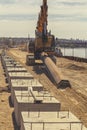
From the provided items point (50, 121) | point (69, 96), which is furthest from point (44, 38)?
point (50, 121)

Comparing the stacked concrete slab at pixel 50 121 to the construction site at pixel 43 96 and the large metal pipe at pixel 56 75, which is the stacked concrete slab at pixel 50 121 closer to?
the construction site at pixel 43 96

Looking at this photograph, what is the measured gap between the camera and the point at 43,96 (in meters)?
22.4

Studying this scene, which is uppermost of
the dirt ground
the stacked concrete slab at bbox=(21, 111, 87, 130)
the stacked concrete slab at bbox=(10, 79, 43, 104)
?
the stacked concrete slab at bbox=(21, 111, 87, 130)

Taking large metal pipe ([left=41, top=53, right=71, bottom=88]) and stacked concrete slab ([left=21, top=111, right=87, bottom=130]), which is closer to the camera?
stacked concrete slab ([left=21, top=111, right=87, bottom=130])

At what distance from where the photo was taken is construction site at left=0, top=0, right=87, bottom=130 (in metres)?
17.2

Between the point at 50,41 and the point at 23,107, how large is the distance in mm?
29359

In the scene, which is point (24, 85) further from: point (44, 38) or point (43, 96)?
point (44, 38)

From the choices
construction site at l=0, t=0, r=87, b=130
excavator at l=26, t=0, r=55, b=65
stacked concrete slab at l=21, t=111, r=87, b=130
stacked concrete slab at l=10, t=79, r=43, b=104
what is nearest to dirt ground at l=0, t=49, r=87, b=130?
construction site at l=0, t=0, r=87, b=130

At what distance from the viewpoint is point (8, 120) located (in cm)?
2133

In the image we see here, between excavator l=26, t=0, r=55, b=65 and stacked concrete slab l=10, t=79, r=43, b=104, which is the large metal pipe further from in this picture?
stacked concrete slab l=10, t=79, r=43, b=104

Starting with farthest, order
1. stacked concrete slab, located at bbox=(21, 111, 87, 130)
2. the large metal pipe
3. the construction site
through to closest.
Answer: the large metal pipe, the construction site, stacked concrete slab, located at bbox=(21, 111, 87, 130)

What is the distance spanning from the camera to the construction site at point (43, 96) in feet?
56.3

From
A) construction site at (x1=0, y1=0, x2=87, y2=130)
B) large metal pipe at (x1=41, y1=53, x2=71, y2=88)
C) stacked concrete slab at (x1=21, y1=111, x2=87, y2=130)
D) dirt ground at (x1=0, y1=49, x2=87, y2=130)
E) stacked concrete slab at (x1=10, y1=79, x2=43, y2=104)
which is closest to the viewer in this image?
stacked concrete slab at (x1=21, y1=111, x2=87, y2=130)

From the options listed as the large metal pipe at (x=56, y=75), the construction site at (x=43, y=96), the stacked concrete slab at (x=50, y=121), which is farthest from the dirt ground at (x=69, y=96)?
the stacked concrete slab at (x=50, y=121)
